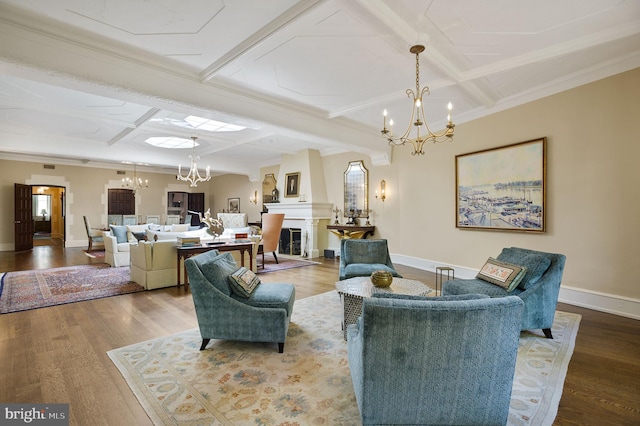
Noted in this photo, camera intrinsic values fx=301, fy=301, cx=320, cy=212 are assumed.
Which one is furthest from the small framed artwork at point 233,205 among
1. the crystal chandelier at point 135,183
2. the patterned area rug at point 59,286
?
the patterned area rug at point 59,286

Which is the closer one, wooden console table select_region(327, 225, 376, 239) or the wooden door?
wooden console table select_region(327, 225, 376, 239)

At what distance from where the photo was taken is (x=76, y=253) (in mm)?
8516

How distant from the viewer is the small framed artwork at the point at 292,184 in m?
8.55

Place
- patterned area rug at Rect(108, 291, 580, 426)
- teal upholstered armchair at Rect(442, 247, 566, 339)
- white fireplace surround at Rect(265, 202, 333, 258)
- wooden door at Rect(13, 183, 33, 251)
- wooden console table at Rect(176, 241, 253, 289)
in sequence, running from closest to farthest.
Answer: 1. patterned area rug at Rect(108, 291, 580, 426)
2. teal upholstered armchair at Rect(442, 247, 566, 339)
3. wooden console table at Rect(176, 241, 253, 289)
4. white fireplace surround at Rect(265, 202, 333, 258)
5. wooden door at Rect(13, 183, 33, 251)

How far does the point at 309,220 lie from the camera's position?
8.05 metres

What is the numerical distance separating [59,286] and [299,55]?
5.12 m

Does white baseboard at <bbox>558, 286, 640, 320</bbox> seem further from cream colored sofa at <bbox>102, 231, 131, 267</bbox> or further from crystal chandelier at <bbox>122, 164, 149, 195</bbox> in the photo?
crystal chandelier at <bbox>122, 164, 149, 195</bbox>

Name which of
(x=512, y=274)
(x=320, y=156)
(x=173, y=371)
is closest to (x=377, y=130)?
(x=320, y=156)

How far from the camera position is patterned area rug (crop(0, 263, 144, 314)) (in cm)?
401

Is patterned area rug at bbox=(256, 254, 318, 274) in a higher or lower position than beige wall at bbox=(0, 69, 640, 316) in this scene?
lower

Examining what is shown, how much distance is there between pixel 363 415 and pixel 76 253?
9.97 metres

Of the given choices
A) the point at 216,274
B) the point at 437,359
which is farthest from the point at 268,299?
the point at 437,359

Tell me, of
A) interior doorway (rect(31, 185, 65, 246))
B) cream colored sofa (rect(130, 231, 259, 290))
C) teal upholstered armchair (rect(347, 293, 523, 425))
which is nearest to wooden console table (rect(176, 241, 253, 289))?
cream colored sofa (rect(130, 231, 259, 290))

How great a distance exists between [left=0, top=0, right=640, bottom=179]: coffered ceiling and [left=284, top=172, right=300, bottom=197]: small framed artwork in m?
3.32
